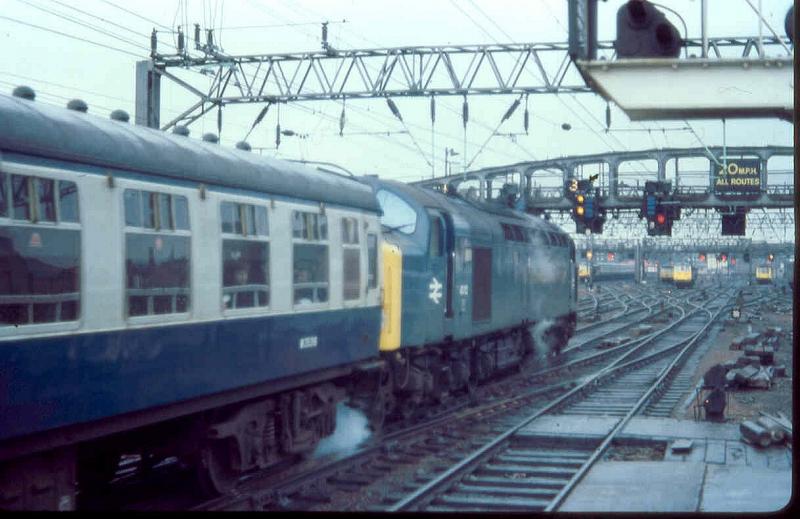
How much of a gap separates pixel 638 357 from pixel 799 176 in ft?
71.3

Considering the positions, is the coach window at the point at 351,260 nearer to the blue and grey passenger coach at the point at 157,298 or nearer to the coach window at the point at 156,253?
the blue and grey passenger coach at the point at 157,298

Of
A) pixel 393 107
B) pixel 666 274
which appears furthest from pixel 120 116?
pixel 666 274

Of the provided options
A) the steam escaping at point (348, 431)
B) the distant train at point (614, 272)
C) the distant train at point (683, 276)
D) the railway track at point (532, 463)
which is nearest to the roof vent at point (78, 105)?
the railway track at point (532, 463)

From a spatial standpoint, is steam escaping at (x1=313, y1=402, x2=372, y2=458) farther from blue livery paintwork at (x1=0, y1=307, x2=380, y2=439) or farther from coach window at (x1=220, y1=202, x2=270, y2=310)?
coach window at (x1=220, y1=202, x2=270, y2=310)

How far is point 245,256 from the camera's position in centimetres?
881

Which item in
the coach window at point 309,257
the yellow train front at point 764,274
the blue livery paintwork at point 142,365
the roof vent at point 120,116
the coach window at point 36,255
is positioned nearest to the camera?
the coach window at point 36,255

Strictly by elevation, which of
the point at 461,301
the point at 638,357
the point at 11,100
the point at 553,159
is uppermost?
the point at 553,159

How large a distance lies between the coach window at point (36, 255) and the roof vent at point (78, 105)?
1202 mm

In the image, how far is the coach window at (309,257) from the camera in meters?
9.80

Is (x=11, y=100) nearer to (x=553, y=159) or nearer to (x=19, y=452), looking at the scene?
(x=19, y=452)

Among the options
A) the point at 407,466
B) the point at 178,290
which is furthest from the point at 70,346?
the point at 407,466

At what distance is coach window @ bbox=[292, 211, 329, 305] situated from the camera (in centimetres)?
980

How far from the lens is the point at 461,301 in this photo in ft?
51.7

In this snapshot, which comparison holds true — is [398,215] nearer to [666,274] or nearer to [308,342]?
[308,342]
